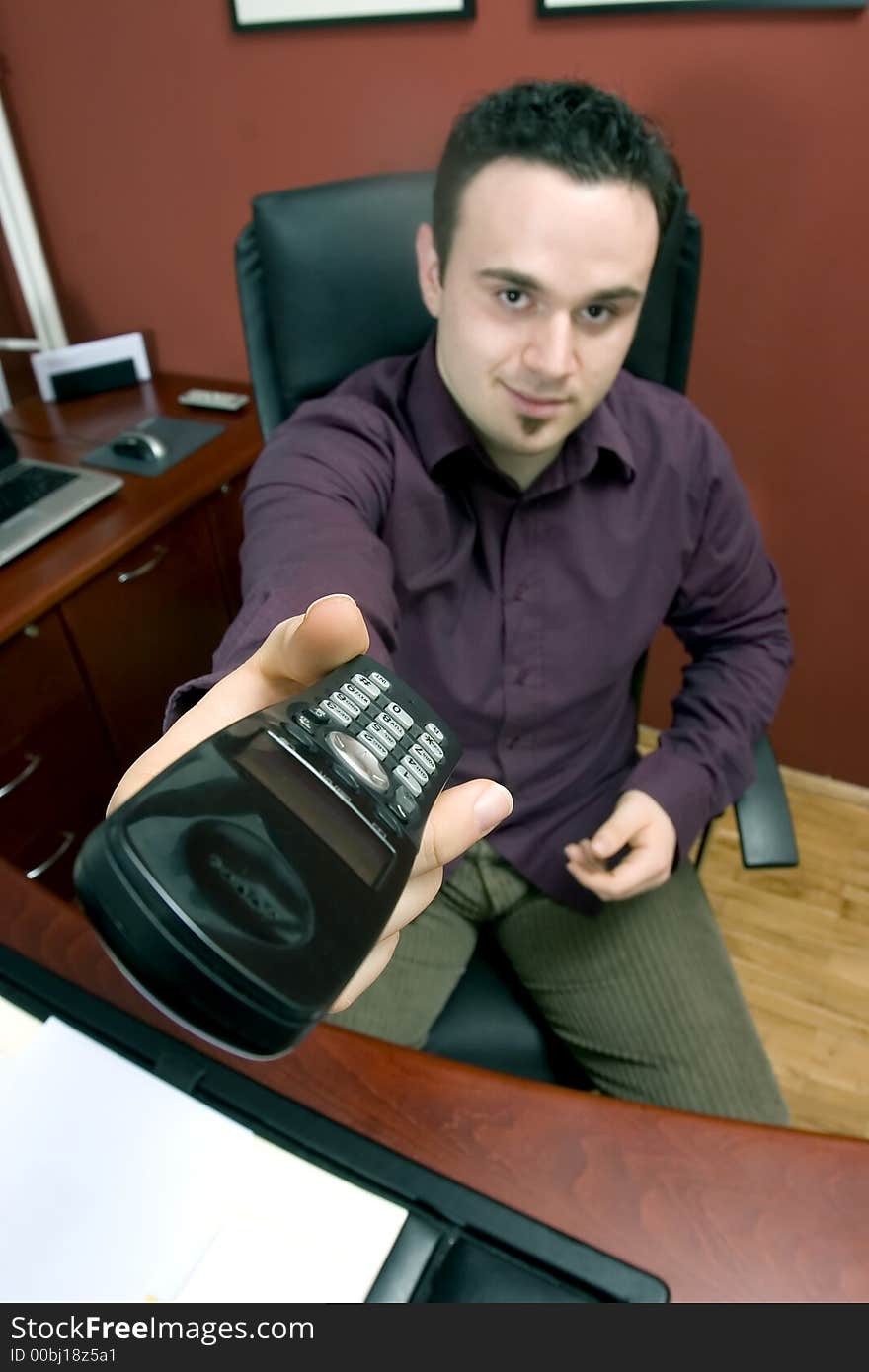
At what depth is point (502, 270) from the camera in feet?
2.33

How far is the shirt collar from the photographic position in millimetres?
795

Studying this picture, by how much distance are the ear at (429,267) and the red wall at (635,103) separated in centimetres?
47

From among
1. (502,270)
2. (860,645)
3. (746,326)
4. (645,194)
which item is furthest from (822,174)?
(860,645)

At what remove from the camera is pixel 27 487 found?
124cm

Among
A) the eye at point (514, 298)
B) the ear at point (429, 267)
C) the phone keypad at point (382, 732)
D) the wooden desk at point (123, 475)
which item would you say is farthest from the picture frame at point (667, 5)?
the phone keypad at point (382, 732)

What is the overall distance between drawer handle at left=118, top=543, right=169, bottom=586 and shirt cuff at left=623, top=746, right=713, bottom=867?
776 mm

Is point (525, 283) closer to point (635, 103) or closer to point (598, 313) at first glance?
point (598, 313)

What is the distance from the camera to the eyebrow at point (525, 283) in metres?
0.71

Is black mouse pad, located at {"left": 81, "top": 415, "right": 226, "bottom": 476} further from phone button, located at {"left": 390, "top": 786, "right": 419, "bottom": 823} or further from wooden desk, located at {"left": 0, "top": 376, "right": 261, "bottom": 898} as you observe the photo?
phone button, located at {"left": 390, "top": 786, "right": 419, "bottom": 823}

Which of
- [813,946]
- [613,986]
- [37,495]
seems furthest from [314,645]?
[813,946]

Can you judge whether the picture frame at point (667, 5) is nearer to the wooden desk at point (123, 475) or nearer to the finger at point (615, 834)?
the wooden desk at point (123, 475)

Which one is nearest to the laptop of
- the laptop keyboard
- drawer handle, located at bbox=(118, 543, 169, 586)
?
the laptop keyboard

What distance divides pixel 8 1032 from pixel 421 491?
56 centimetres

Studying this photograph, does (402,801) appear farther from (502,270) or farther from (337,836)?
(502,270)
